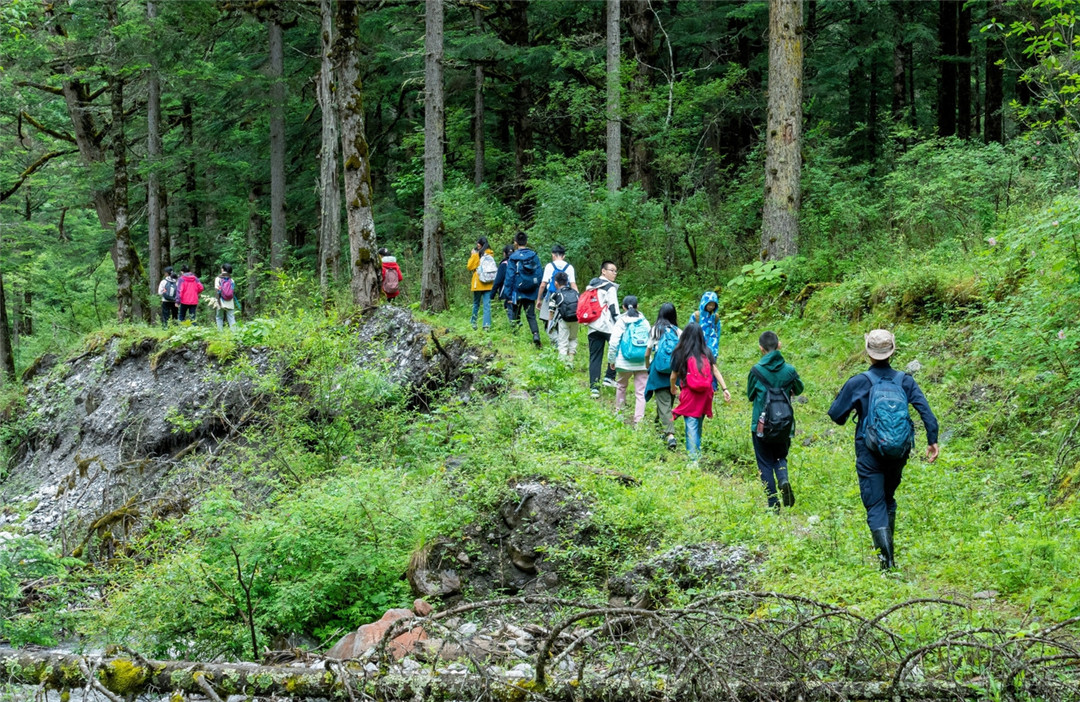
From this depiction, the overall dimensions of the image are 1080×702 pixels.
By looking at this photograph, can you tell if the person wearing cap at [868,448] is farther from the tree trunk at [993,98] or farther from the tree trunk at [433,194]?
the tree trunk at [993,98]

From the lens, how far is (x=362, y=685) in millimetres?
4766

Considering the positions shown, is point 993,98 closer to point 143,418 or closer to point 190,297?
point 190,297

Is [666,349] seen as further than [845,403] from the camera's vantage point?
Yes

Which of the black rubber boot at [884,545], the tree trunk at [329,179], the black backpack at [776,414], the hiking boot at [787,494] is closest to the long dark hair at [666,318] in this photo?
the black backpack at [776,414]

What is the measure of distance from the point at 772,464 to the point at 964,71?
2140cm

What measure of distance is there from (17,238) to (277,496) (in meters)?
25.7

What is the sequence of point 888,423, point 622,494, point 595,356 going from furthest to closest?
point 595,356 < point 622,494 < point 888,423

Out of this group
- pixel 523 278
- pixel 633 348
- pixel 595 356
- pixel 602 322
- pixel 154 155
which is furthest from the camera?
pixel 154 155

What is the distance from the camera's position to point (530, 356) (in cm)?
1362

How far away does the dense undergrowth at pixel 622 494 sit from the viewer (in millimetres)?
6914

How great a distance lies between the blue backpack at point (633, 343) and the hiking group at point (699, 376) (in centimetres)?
1

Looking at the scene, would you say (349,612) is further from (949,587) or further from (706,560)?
(949,587)

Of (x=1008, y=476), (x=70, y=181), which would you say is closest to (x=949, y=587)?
(x=1008, y=476)

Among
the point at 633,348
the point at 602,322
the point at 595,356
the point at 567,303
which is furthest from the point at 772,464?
the point at 567,303
